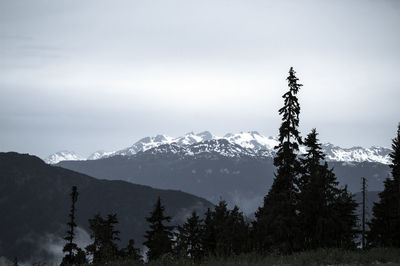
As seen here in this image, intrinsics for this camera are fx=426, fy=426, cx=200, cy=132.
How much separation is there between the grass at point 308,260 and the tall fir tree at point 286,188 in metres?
15.4

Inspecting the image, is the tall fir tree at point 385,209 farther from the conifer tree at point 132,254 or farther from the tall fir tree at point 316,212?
the conifer tree at point 132,254

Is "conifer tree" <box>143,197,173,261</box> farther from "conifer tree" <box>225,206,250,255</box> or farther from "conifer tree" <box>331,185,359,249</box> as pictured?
"conifer tree" <box>331,185,359,249</box>

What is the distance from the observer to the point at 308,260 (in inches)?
486

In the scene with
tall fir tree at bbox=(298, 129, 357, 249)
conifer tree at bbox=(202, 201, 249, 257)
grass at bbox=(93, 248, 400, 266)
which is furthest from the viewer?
conifer tree at bbox=(202, 201, 249, 257)

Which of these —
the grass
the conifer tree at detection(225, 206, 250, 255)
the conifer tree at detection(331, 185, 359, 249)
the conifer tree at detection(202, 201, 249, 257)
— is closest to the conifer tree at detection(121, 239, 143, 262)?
the grass

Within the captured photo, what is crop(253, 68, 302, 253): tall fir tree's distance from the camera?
28.8m

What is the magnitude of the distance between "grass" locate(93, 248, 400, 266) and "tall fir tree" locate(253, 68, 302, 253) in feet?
50.4

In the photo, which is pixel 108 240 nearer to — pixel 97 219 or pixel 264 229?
pixel 97 219

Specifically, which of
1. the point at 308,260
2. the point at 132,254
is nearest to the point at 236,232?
the point at 132,254

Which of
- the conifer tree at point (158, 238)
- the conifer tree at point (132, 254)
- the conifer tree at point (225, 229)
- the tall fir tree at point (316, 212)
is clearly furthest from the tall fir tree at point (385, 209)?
the conifer tree at point (132, 254)

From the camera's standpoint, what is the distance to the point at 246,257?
12.6 metres

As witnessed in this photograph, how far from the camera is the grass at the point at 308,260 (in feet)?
38.2

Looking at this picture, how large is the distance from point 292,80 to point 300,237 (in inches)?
430

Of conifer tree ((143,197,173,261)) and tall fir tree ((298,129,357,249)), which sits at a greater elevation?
tall fir tree ((298,129,357,249))
